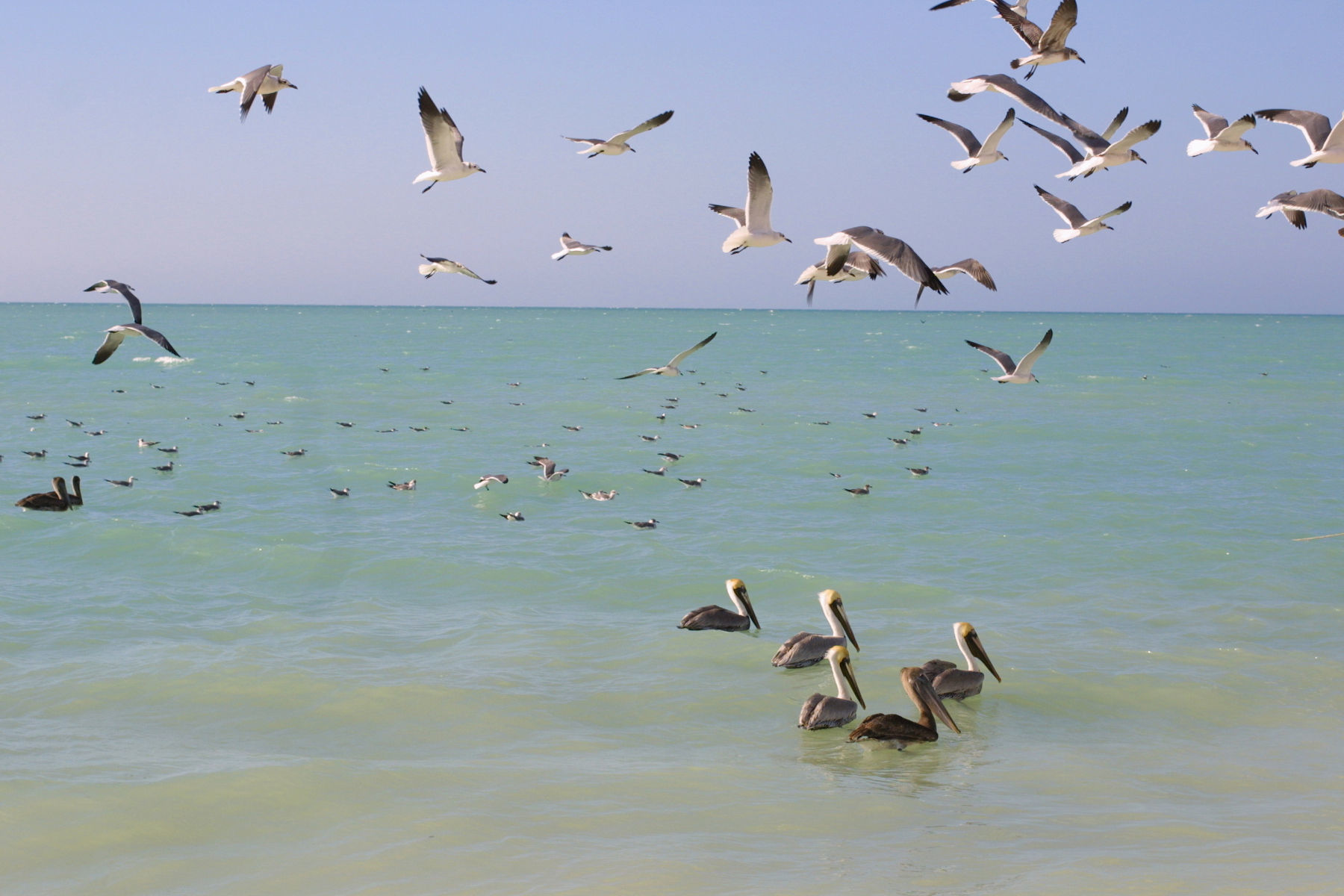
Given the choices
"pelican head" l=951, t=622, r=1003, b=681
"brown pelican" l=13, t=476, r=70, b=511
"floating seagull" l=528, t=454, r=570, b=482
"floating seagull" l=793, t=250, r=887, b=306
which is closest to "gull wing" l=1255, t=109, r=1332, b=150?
"floating seagull" l=793, t=250, r=887, b=306

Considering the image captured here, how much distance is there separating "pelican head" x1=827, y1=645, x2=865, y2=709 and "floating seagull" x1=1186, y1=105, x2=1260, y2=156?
5.87m

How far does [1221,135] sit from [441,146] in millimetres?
7451

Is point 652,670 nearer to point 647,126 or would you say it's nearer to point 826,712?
point 826,712

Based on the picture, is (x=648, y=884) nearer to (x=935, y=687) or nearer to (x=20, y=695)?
(x=935, y=687)

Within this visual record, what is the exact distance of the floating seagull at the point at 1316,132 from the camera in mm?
9930

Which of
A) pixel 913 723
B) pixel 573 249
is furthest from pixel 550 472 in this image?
pixel 913 723

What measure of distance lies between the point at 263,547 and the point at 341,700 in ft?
20.4

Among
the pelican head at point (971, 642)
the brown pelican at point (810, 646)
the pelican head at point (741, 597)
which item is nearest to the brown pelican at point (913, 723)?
the pelican head at point (971, 642)

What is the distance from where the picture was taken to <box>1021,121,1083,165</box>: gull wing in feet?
37.8

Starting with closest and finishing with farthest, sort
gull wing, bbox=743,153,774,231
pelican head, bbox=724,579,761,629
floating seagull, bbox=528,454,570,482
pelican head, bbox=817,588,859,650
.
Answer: pelican head, bbox=817,588,859,650 → gull wing, bbox=743,153,774,231 → pelican head, bbox=724,579,761,629 → floating seagull, bbox=528,454,570,482

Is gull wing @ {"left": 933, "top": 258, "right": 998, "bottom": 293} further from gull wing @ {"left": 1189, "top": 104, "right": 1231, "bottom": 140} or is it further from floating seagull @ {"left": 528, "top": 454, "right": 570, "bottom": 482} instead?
floating seagull @ {"left": 528, "top": 454, "right": 570, "bottom": 482}

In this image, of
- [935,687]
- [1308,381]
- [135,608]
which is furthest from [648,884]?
[1308,381]

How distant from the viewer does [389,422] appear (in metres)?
30.5

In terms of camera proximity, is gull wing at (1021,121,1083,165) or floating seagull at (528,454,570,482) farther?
floating seagull at (528,454,570,482)
